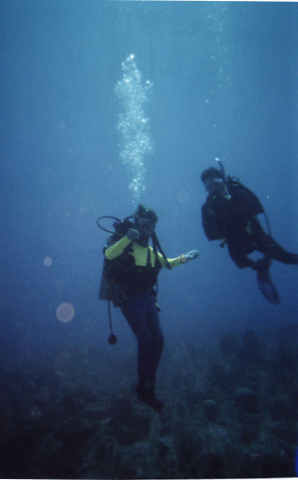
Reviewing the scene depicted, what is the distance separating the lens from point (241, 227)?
418cm

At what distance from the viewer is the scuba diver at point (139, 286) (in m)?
3.27

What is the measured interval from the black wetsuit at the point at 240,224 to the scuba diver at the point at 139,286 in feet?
4.69

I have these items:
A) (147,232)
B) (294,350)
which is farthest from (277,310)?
(147,232)

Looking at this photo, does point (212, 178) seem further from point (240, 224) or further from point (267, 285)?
point (267, 285)

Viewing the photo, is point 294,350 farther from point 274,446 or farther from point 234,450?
point 234,450

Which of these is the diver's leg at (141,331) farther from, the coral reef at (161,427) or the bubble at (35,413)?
the bubble at (35,413)

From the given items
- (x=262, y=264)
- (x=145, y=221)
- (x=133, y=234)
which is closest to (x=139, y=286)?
(x=133, y=234)

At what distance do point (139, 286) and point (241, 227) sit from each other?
2468 mm

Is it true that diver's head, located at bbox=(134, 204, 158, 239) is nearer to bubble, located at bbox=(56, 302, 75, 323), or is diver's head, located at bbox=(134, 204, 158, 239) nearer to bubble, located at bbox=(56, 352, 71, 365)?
bubble, located at bbox=(56, 352, 71, 365)

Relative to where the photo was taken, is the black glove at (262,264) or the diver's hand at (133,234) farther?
the black glove at (262,264)

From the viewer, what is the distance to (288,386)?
25.6ft

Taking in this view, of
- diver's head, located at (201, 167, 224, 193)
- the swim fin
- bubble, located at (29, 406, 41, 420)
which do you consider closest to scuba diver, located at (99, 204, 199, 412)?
diver's head, located at (201, 167, 224, 193)

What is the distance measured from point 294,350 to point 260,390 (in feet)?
14.6

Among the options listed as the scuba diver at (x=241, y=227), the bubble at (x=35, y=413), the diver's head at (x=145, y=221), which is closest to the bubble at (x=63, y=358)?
the bubble at (x=35, y=413)
